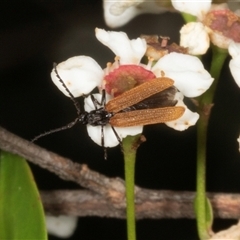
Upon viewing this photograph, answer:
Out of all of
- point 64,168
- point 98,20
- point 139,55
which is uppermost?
point 98,20

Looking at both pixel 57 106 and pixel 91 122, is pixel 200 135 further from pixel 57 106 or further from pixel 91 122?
pixel 57 106

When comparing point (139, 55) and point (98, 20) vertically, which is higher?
point (98, 20)

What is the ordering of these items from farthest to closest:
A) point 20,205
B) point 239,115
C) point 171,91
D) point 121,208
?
point 239,115
point 121,208
point 20,205
point 171,91

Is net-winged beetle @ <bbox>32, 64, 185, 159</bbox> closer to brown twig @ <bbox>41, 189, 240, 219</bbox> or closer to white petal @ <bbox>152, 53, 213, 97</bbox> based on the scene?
white petal @ <bbox>152, 53, 213, 97</bbox>

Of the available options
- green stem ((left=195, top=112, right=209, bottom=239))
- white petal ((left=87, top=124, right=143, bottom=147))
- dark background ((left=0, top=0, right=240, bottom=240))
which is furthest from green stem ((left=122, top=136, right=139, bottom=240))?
dark background ((left=0, top=0, right=240, bottom=240))

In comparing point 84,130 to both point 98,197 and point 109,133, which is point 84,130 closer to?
point 98,197

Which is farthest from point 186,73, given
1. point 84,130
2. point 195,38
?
point 84,130

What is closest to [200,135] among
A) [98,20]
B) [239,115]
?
[239,115]
